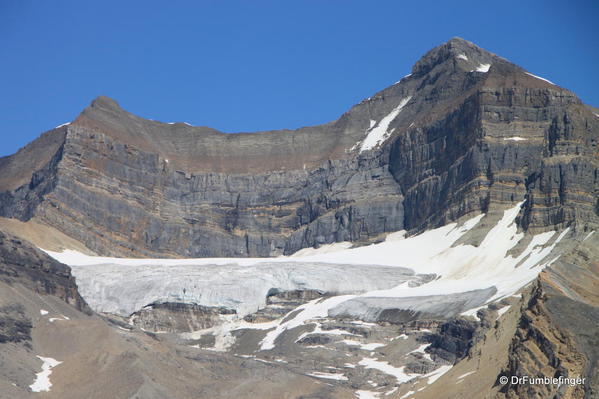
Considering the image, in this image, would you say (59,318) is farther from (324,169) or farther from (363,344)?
(324,169)

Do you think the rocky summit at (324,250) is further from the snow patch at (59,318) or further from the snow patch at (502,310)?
the snow patch at (59,318)

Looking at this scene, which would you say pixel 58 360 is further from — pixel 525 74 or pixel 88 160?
pixel 525 74

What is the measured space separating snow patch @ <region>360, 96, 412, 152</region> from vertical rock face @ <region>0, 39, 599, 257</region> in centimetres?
35

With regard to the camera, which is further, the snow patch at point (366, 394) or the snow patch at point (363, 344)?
the snow patch at point (363, 344)

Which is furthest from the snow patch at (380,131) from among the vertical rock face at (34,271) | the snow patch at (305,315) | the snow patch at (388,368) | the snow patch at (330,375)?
the snow patch at (330,375)

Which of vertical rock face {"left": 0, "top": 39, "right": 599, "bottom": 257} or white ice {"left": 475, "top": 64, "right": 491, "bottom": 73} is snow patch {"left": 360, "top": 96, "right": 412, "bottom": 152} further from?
white ice {"left": 475, "top": 64, "right": 491, "bottom": 73}

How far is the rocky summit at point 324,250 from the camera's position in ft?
284

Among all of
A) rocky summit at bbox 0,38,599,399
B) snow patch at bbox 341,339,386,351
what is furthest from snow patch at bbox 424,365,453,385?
snow patch at bbox 341,339,386,351

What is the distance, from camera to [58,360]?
88.7m

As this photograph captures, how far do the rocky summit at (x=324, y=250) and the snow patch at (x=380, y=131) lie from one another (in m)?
0.42

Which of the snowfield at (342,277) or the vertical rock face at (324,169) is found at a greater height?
the vertical rock face at (324,169)

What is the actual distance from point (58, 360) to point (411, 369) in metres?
28.4

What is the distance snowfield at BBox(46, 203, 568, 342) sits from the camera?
386ft

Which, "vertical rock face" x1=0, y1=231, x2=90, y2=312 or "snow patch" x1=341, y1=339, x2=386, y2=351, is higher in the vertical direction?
"vertical rock face" x1=0, y1=231, x2=90, y2=312
